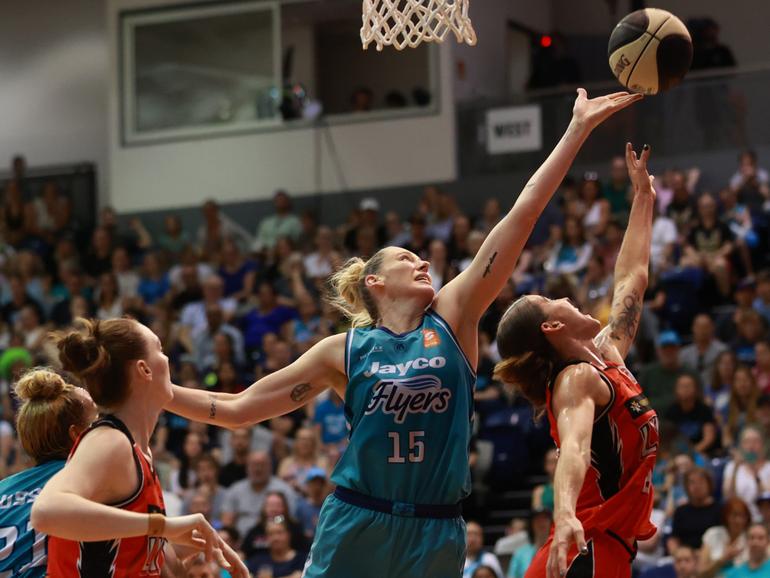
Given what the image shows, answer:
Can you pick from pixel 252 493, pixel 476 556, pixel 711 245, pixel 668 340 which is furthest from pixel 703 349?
pixel 252 493

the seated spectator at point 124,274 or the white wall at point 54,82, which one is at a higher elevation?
the white wall at point 54,82

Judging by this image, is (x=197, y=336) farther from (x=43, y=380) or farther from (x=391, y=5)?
(x=43, y=380)

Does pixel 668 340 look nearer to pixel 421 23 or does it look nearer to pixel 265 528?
pixel 265 528

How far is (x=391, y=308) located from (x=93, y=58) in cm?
1578

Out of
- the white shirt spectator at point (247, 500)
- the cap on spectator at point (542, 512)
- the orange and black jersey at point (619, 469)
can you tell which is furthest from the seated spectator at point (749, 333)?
the orange and black jersey at point (619, 469)

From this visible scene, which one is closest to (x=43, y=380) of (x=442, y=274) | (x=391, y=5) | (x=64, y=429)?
(x=64, y=429)

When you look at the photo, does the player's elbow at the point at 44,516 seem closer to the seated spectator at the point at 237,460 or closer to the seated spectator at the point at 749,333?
the seated spectator at the point at 237,460

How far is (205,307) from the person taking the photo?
49.1 feet

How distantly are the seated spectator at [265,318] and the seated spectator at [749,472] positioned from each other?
18.3 feet

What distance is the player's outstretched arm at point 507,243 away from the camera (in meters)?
4.91

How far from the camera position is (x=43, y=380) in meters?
4.90

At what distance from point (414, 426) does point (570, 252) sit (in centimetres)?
931

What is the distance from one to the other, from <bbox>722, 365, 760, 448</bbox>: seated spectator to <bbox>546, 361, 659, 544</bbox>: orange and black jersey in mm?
6145

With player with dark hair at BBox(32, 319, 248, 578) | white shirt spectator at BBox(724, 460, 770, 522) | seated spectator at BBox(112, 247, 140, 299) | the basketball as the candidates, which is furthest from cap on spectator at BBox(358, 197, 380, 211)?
player with dark hair at BBox(32, 319, 248, 578)
